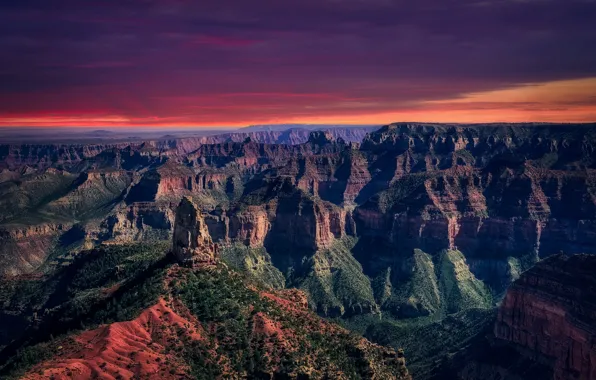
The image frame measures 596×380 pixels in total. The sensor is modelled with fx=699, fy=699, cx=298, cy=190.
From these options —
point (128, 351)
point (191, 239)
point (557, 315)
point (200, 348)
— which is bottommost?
point (557, 315)

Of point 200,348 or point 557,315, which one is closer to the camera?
point 200,348

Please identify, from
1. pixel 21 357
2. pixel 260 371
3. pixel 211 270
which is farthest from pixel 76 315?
pixel 260 371

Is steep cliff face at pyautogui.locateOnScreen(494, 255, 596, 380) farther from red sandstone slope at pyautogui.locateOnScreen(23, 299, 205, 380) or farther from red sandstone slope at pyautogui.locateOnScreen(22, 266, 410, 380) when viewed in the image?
red sandstone slope at pyautogui.locateOnScreen(23, 299, 205, 380)

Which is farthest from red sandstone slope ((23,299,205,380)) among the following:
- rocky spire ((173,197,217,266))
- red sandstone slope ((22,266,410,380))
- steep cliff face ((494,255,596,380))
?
steep cliff face ((494,255,596,380))

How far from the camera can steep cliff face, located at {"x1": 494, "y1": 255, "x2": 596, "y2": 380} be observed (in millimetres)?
138625

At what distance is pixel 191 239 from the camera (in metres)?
124

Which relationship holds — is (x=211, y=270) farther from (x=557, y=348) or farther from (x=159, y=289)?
(x=557, y=348)

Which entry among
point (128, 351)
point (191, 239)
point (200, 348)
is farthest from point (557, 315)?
point (128, 351)

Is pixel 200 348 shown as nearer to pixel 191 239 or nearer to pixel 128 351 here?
pixel 128 351

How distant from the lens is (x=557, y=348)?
487 ft

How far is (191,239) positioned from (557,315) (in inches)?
3172

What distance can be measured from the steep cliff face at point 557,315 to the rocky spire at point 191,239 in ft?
244

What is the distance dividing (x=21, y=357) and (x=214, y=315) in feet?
101

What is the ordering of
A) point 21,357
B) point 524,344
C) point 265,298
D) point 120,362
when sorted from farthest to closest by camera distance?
point 524,344 < point 265,298 < point 21,357 < point 120,362
